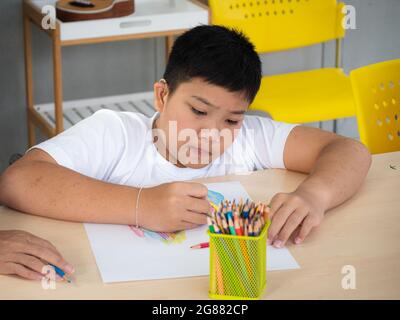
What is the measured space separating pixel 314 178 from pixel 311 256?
0.87 feet

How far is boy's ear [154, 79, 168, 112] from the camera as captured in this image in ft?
5.91

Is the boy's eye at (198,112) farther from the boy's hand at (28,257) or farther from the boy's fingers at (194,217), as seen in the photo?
the boy's hand at (28,257)

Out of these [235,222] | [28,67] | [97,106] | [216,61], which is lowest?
[97,106]

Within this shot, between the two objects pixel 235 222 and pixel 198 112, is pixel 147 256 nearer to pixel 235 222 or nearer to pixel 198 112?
pixel 235 222

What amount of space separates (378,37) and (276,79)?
2.39 feet

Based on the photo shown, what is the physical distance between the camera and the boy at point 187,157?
155 centimetres

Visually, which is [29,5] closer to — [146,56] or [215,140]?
[146,56]

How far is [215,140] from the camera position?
1.70 m

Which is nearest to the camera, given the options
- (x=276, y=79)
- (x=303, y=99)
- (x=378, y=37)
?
(x=303, y=99)

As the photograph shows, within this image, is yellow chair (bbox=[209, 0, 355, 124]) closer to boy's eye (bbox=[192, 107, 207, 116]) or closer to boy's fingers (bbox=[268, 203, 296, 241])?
boy's eye (bbox=[192, 107, 207, 116])

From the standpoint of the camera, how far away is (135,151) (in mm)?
1802

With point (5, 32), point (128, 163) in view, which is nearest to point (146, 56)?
point (5, 32)

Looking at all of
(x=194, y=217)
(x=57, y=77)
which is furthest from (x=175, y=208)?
(x=57, y=77)

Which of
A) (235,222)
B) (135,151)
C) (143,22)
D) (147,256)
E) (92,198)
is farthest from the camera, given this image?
(143,22)
